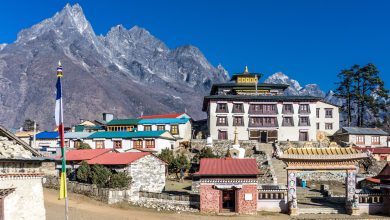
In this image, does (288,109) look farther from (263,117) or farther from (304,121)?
(263,117)

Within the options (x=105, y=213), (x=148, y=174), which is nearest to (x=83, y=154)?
(x=148, y=174)

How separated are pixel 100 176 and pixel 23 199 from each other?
59.5 feet

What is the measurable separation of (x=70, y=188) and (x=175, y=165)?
42.8 ft

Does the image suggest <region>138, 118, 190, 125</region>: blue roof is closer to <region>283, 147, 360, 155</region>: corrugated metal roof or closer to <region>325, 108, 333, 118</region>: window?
<region>325, 108, 333, 118</region>: window

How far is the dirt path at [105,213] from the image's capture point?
87.8 feet

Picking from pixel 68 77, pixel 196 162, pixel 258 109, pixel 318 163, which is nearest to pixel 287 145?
pixel 258 109

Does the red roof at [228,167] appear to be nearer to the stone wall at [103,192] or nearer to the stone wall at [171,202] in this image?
the stone wall at [171,202]

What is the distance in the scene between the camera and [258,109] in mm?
62281

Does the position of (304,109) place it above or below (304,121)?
above

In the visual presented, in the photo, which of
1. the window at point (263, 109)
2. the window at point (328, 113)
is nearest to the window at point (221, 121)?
the window at point (263, 109)

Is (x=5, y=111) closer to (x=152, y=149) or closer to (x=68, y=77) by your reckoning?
(x=68, y=77)

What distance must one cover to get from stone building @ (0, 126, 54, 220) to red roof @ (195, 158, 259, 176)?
42.4ft

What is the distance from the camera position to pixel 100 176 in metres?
36.5

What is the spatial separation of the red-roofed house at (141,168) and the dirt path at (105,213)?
22.3 ft
